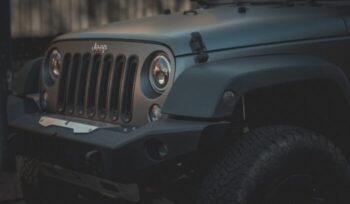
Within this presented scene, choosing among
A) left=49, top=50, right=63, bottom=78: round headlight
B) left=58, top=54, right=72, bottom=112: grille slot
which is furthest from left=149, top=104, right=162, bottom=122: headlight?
left=49, top=50, right=63, bottom=78: round headlight

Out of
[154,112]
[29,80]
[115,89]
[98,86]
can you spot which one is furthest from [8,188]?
[154,112]

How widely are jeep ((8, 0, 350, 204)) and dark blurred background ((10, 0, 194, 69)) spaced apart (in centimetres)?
503

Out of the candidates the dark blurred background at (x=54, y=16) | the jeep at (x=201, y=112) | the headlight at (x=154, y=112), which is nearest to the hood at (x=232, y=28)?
the jeep at (x=201, y=112)

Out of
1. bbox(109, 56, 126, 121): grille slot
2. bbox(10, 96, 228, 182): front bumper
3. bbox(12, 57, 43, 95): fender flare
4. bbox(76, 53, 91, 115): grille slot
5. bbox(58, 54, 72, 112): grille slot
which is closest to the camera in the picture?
bbox(10, 96, 228, 182): front bumper

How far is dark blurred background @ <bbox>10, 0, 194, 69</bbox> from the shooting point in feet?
31.6

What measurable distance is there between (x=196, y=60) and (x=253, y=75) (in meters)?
0.31

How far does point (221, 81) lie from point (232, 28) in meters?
0.48

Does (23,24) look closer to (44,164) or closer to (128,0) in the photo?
(128,0)

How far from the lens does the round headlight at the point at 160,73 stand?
404 cm

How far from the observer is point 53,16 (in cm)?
994

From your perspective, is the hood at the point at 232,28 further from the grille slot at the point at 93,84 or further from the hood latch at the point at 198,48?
the grille slot at the point at 93,84

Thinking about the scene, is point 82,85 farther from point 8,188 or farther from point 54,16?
point 54,16

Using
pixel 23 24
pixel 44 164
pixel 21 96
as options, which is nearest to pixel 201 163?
pixel 44 164

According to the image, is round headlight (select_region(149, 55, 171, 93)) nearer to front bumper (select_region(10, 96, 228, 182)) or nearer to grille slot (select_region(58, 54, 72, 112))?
front bumper (select_region(10, 96, 228, 182))
